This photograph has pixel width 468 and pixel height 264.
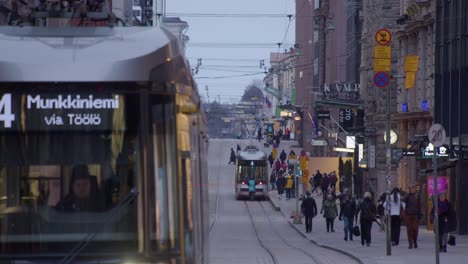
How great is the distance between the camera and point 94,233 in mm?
9812

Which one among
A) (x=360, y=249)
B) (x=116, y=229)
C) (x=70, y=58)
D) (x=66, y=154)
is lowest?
(x=360, y=249)

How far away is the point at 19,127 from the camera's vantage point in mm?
9781

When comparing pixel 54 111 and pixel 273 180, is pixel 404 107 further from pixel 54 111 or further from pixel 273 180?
pixel 54 111

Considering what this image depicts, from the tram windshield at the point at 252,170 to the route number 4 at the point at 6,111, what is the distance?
6541 cm

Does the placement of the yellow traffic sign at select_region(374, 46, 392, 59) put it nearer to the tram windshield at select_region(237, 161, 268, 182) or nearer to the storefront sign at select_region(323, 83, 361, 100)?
the storefront sign at select_region(323, 83, 361, 100)

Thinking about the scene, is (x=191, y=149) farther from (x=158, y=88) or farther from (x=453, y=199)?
(x=453, y=199)

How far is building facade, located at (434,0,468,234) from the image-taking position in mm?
40812

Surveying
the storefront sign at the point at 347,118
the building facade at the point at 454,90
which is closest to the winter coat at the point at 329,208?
the building facade at the point at 454,90

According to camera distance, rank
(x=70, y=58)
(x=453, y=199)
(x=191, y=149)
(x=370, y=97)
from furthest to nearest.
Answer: (x=370, y=97)
(x=453, y=199)
(x=191, y=149)
(x=70, y=58)

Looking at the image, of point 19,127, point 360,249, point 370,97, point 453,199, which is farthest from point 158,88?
point 370,97

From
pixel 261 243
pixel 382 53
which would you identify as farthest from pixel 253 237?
pixel 382 53

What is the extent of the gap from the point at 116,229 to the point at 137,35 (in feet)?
5.55

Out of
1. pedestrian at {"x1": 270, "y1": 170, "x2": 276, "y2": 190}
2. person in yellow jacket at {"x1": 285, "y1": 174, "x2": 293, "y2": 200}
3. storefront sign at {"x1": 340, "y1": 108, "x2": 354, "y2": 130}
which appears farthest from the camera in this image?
pedestrian at {"x1": 270, "y1": 170, "x2": 276, "y2": 190}

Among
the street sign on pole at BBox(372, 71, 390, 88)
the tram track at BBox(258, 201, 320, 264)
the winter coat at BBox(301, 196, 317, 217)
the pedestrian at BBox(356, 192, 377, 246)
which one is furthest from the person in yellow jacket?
the street sign on pole at BBox(372, 71, 390, 88)
